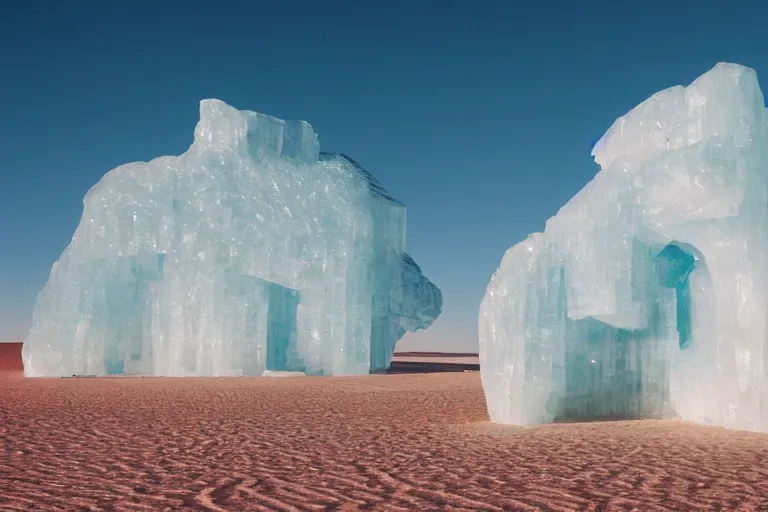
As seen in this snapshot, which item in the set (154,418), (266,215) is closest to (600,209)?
(154,418)

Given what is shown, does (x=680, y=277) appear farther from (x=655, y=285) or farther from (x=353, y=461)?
(x=353, y=461)

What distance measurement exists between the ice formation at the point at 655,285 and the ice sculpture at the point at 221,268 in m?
14.3

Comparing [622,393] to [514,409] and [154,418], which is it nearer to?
[514,409]

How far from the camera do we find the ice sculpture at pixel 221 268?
25547 mm

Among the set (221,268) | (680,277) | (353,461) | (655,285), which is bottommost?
(353,461)

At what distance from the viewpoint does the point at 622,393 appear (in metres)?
12.6

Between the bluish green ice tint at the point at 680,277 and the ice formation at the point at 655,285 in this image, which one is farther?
the bluish green ice tint at the point at 680,277

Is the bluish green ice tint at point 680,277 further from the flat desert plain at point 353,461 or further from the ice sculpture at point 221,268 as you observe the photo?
the ice sculpture at point 221,268

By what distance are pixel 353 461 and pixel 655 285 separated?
6.92 meters

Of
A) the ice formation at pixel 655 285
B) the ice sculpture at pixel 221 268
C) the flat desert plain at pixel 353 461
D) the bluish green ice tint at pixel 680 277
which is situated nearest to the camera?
the flat desert plain at pixel 353 461

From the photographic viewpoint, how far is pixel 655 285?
12727 mm

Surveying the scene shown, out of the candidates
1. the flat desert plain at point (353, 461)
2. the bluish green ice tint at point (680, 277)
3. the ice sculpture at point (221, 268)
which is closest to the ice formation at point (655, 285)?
the bluish green ice tint at point (680, 277)

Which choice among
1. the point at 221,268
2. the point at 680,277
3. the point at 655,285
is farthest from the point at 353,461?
the point at 221,268

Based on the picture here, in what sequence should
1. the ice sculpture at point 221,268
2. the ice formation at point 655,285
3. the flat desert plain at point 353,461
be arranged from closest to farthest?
the flat desert plain at point 353,461, the ice formation at point 655,285, the ice sculpture at point 221,268
